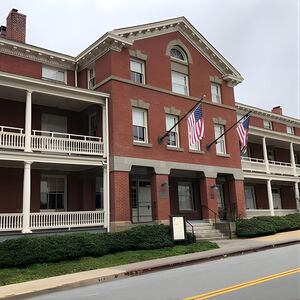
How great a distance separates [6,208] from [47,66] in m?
8.55

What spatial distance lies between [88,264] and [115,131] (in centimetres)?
806

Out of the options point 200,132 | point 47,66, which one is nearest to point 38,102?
point 47,66

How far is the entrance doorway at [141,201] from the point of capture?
78.5ft

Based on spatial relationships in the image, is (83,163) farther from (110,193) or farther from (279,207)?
(279,207)

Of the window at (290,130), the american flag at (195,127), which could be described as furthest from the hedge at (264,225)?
the window at (290,130)

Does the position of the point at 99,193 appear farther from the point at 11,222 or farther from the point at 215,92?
the point at 215,92

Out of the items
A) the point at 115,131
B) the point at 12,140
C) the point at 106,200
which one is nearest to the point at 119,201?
the point at 106,200

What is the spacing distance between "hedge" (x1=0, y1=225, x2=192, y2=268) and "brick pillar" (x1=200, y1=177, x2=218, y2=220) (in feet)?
19.5

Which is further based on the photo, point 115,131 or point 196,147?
point 196,147

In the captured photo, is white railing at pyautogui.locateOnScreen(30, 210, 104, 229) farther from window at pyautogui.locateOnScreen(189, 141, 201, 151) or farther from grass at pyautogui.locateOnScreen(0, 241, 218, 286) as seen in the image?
window at pyautogui.locateOnScreen(189, 141, 201, 151)

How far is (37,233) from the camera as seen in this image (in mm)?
17938

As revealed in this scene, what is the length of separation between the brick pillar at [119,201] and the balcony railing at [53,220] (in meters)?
0.65

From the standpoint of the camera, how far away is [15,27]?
976 inches

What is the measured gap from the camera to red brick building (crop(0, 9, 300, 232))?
64.9 feet
